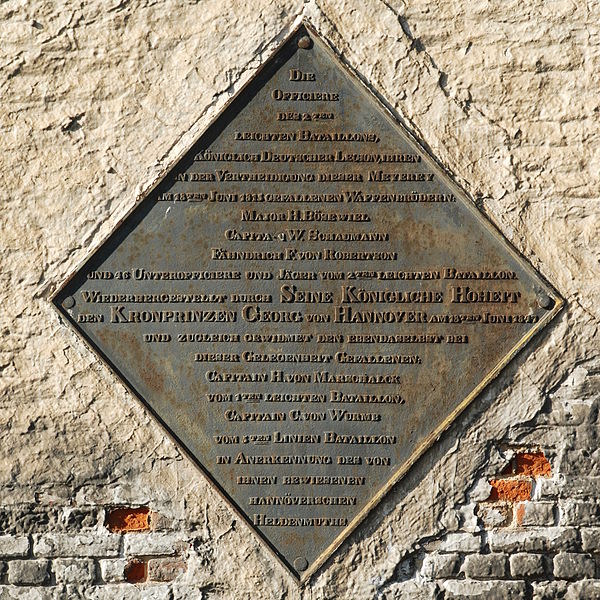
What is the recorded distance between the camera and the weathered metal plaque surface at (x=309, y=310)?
A: 3084mm

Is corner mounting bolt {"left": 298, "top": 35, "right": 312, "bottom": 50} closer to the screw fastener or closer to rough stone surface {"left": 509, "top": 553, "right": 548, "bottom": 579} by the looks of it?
the screw fastener

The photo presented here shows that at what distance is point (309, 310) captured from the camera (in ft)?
10.2

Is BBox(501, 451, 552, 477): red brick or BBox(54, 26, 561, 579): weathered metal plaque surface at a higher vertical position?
BBox(54, 26, 561, 579): weathered metal plaque surface

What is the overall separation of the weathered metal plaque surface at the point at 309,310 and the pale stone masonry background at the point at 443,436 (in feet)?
0.32

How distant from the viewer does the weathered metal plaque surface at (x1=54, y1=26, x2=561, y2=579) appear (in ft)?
10.1

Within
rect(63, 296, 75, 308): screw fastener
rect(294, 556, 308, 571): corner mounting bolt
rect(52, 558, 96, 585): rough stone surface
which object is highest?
rect(63, 296, 75, 308): screw fastener

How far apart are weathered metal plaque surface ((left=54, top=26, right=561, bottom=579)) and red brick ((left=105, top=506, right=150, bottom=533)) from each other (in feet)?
1.02

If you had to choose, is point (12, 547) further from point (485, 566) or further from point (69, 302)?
point (485, 566)

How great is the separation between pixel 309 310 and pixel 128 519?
110 cm

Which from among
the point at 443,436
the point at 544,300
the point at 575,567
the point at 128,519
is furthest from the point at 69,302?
the point at 575,567

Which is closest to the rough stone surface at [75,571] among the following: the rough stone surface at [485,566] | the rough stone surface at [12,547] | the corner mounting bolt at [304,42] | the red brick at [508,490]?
the rough stone surface at [12,547]

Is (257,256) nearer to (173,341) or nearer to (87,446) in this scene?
(173,341)

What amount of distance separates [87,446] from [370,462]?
44.5 inches

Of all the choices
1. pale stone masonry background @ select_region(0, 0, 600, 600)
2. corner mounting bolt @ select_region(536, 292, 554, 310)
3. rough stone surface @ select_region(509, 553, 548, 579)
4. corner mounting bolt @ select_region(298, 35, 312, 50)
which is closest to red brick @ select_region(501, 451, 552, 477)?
pale stone masonry background @ select_region(0, 0, 600, 600)
